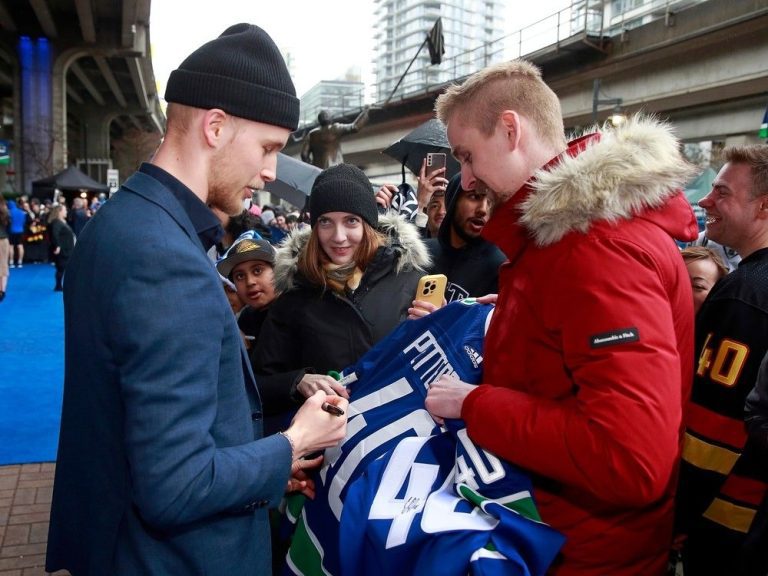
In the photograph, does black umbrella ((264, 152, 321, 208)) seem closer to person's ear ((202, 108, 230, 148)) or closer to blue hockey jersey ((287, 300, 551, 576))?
blue hockey jersey ((287, 300, 551, 576))

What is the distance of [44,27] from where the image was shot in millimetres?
30734

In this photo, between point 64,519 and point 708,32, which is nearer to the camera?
point 64,519

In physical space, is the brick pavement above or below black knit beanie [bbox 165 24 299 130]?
below

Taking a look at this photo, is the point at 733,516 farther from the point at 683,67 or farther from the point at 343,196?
the point at 683,67

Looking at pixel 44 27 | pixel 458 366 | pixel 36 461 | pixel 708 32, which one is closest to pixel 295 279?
pixel 458 366

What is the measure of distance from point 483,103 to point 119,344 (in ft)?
3.55

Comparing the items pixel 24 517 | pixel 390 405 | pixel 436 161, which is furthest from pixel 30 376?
pixel 390 405

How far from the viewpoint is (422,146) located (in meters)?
5.31

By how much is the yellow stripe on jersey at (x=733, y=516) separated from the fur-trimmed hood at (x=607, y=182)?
1.23 metres

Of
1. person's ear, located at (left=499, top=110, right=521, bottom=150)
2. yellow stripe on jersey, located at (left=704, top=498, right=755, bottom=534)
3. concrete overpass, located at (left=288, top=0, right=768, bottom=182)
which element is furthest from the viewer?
concrete overpass, located at (left=288, top=0, right=768, bottom=182)

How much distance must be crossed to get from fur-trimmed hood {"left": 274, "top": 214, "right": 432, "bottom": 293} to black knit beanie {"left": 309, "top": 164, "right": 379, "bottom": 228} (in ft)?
0.42

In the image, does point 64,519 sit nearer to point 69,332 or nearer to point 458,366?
point 69,332

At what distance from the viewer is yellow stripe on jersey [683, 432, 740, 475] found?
6.84 feet

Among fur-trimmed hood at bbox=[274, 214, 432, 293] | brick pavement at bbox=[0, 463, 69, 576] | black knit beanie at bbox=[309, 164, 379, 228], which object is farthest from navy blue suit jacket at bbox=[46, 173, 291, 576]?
brick pavement at bbox=[0, 463, 69, 576]
